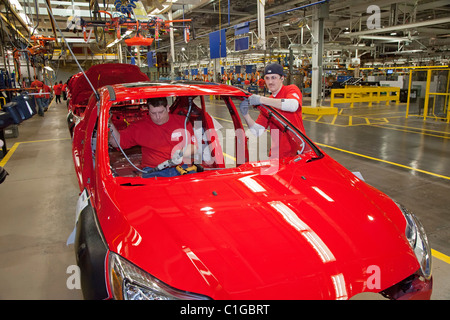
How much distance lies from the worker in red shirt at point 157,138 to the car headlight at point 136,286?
4.57 feet

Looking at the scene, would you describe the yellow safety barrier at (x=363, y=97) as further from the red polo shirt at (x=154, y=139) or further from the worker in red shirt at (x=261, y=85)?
the red polo shirt at (x=154, y=139)

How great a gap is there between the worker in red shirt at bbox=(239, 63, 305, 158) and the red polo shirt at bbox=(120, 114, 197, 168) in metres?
0.66

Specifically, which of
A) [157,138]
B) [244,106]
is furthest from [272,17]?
[157,138]

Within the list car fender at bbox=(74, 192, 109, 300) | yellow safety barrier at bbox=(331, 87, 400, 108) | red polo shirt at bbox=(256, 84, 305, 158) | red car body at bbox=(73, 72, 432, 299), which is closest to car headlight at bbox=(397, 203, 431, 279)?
red car body at bbox=(73, 72, 432, 299)

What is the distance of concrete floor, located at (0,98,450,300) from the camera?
2.67 meters

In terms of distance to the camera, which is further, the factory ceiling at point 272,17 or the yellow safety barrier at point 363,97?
the yellow safety barrier at point 363,97

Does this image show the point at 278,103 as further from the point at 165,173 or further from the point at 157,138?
the point at 165,173

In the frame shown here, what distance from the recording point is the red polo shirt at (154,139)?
2.84 meters

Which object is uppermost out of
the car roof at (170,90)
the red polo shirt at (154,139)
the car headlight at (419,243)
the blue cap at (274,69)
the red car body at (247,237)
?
the blue cap at (274,69)

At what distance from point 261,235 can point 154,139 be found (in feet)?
5.33

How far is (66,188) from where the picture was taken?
482cm

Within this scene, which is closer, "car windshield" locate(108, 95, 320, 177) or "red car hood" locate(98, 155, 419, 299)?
"red car hood" locate(98, 155, 419, 299)

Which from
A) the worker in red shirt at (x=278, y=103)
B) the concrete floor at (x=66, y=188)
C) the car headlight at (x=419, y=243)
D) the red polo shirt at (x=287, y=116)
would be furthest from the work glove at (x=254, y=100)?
the concrete floor at (x=66, y=188)

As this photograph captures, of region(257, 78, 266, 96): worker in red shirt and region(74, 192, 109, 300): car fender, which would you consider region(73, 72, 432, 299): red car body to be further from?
region(257, 78, 266, 96): worker in red shirt
